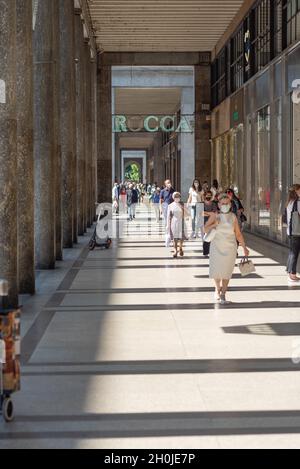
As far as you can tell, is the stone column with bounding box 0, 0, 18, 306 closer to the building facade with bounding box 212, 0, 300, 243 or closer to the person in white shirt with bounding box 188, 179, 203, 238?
the building facade with bounding box 212, 0, 300, 243

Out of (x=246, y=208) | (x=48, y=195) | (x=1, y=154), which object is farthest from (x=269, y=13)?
(x=1, y=154)

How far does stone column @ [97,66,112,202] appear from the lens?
5003cm

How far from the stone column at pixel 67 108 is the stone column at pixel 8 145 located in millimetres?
13028

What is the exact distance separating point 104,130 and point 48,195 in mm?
31158

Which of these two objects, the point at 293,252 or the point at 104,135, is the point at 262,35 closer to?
the point at 293,252

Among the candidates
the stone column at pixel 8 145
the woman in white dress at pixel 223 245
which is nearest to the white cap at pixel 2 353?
the stone column at pixel 8 145

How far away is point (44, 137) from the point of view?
20219 mm

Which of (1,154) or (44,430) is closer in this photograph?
(44,430)

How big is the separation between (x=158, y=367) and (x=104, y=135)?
138 feet

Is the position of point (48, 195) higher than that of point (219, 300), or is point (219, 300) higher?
point (48, 195)

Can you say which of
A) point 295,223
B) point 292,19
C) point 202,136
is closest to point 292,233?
point 295,223

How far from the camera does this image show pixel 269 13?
97.6 ft

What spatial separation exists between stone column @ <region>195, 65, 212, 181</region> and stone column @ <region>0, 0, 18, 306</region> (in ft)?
123

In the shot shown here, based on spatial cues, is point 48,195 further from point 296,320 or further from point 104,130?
point 104,130
